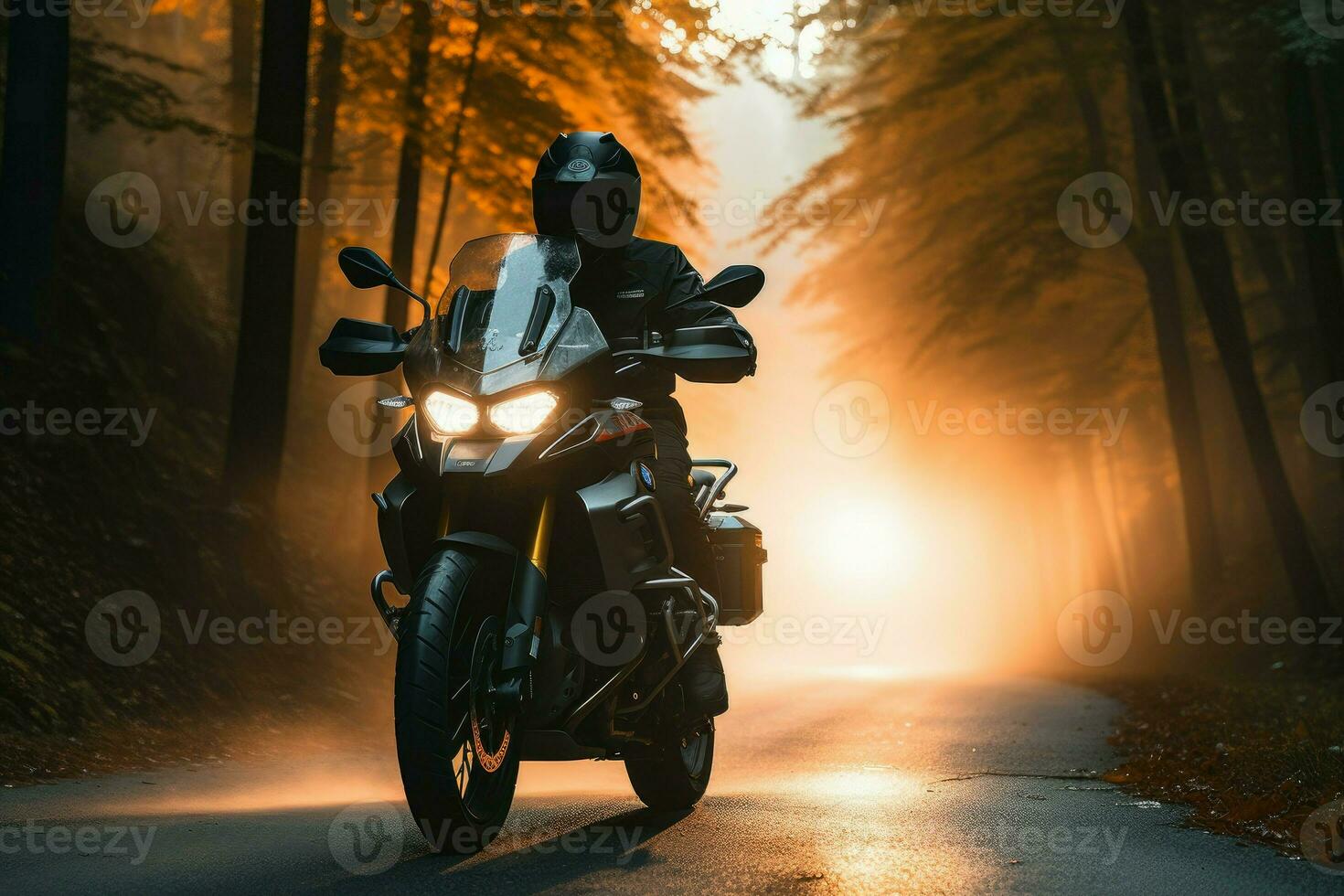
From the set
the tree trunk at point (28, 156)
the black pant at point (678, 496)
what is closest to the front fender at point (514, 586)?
the black pant at point (678, 496)

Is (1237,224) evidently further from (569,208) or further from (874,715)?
(569,208)

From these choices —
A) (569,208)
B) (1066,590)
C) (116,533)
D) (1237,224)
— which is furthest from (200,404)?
(1066,590)

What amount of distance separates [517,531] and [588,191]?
1.41 m

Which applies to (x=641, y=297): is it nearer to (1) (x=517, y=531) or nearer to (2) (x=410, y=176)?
(1) (x=517, y=531)

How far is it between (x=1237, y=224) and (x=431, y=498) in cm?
1732

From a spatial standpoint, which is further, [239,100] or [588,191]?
[239,100]

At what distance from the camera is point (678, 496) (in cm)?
547

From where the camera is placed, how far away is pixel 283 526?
1452 cm

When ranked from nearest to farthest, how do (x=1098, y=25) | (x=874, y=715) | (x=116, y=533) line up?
(x=116, y=533) < (x=874, y=715) < (x=1098, y=25)

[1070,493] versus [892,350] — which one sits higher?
[892,350]

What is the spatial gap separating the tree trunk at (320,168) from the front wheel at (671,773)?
270 inches

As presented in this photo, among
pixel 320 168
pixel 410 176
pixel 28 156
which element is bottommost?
pixel 320 168

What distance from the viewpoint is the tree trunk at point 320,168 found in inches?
598

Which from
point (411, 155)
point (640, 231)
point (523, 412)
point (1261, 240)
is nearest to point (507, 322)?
point (523, 412)
